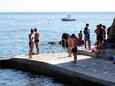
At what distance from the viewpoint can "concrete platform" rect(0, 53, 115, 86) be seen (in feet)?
65.2

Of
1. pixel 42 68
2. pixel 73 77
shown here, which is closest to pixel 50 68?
pixel 42 68

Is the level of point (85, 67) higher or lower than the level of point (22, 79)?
higher

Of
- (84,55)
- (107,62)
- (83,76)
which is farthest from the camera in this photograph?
(84,55)

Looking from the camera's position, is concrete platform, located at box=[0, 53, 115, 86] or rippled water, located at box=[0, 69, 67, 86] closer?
concrete platform, located at box=[0, 53, 115, 86]

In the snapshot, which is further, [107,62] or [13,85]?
[107,62]

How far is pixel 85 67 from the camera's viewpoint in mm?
22641

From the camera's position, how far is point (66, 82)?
22.2m

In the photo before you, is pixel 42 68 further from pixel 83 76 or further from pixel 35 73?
pixel 83 76

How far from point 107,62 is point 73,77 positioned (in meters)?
3.29

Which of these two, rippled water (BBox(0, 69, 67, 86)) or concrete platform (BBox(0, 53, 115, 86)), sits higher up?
concrete platform (BBox(0, 53, 115, 86))

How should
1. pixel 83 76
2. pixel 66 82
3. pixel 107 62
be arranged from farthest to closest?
pixel 107 62 < pixel 66 82 < pixel 83 76

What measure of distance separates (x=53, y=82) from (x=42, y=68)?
6.05ft

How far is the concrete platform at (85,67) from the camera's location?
19.9 metres

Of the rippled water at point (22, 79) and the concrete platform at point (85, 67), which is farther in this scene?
the rippled water at point (22, 79)
